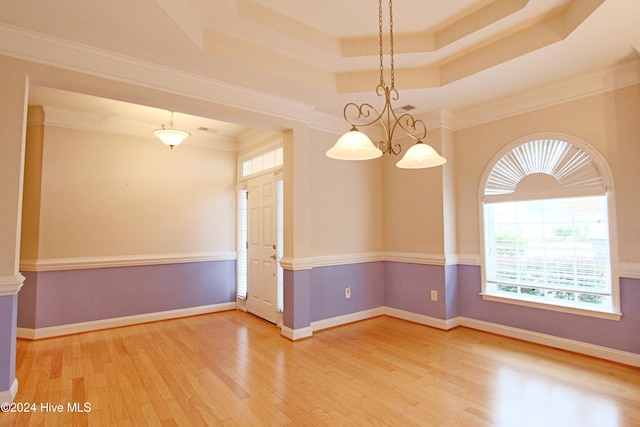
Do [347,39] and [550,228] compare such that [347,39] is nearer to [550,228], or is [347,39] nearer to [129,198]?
[550,228]

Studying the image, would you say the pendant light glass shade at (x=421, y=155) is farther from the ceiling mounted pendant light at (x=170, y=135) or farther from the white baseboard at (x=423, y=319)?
the ceiling mounted pendant light at (x=170, y=135)

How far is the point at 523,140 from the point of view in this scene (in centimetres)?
378

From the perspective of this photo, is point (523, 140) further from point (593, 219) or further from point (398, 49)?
point (398, 49)

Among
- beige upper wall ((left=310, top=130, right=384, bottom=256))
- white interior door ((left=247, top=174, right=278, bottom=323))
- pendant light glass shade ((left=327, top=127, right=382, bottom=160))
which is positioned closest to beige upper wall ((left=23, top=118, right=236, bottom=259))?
white interior door ((left=247, top=174, right=278, bottom=323))

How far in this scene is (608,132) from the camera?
127 inches

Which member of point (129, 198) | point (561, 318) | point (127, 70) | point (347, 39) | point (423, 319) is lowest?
point (423, 319)

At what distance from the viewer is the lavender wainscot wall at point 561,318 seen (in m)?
3.08

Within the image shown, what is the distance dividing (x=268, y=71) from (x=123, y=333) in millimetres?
3654

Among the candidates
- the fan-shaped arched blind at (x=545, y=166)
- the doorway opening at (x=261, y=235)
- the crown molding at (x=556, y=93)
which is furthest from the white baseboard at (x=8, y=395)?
the crown molding at (x=556, y=93)

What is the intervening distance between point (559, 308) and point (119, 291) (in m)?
5.35

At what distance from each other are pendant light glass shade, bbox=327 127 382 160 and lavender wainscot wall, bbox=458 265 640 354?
112 inches

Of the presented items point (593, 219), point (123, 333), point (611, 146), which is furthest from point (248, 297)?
point (611, 146)

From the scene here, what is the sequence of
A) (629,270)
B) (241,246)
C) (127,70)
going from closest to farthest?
(127,70) < (629,270) < (241,246)

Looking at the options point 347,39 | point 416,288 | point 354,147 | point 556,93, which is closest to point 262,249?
point 416,288
